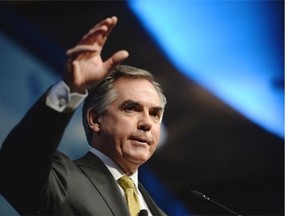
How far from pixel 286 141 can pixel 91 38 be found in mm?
879

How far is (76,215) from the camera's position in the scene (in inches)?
40.7

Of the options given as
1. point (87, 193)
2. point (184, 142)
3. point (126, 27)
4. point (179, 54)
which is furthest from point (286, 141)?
point (87, 193)

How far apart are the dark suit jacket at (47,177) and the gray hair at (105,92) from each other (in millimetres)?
183

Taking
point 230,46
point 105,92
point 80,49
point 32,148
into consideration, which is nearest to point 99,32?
point 80,49

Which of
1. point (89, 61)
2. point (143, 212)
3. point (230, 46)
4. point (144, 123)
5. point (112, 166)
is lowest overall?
point (143, 212)

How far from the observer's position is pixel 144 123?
4.13 feet

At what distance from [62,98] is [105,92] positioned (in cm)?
39

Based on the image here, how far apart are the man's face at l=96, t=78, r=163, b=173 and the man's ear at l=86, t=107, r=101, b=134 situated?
1 centimetres

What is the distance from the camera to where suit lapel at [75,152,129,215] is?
42.7 inches

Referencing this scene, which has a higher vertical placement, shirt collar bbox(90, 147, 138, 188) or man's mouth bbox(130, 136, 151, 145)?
man's mouth bbox(130, 136, 151, 145)

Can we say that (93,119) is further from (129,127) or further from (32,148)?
(32,148)

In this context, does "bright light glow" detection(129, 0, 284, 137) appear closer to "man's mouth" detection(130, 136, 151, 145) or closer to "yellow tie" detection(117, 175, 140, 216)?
"man's mouth" detection(130, 136, 151, 145)

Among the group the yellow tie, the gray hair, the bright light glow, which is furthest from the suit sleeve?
the bright light glow

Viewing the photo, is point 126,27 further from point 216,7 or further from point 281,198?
point 281,198
